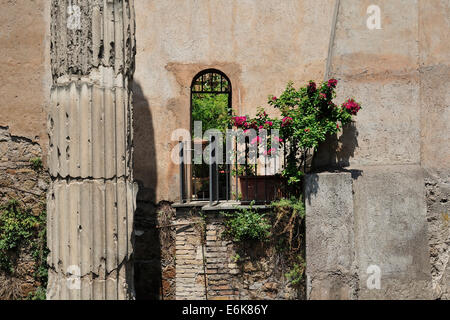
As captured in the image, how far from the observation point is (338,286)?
19.8 ft

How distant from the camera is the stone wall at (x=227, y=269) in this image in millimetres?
6383

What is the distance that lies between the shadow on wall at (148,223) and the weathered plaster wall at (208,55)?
16mm

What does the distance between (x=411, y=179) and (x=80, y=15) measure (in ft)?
14.7

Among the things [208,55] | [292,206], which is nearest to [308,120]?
[292,206]

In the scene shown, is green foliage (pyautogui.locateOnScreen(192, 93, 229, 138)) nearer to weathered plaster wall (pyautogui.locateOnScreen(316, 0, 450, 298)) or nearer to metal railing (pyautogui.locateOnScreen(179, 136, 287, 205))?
metal railing (pyautogui.locateOnScreen(179, 136, 287, 205))

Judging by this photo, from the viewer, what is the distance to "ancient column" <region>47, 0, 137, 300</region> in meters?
5.35

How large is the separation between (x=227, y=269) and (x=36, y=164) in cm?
356

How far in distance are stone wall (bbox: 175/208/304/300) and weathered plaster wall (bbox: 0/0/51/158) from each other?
3041 mm

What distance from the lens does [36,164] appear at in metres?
7.71

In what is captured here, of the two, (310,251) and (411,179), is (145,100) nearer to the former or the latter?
(310,251)

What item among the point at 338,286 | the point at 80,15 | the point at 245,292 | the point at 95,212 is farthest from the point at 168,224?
the point at 80,15

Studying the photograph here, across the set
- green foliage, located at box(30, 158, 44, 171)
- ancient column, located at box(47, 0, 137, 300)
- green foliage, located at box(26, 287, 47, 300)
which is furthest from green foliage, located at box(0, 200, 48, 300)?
ancient column, located at box(47, 0, 137, 300)

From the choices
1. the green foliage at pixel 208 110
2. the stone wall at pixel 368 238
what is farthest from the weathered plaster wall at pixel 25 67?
the green foliage at pixel 208 110

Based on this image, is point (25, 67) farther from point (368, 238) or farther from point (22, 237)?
point (368, 238)
